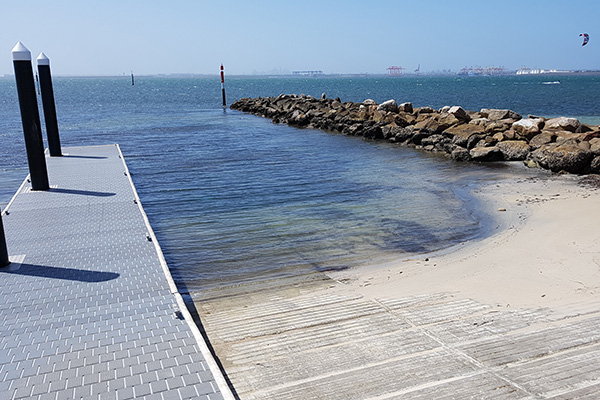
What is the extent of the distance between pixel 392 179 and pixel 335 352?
35.7 feet

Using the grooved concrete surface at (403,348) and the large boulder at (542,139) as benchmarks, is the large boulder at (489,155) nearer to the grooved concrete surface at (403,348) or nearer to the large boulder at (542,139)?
the large boulder at (542,139)

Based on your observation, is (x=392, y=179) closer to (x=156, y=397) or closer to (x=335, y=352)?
(x=335, y=352)

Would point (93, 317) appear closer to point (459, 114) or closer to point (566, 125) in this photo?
point (566, 125)

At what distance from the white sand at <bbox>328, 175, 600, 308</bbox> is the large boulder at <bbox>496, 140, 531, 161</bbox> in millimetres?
6645

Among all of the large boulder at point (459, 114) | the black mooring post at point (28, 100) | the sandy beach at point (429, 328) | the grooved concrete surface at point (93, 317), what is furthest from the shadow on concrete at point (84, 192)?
the large boulder at point (459, 114)

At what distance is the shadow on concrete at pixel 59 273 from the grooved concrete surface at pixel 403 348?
1346 mm

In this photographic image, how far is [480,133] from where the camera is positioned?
68.6ft

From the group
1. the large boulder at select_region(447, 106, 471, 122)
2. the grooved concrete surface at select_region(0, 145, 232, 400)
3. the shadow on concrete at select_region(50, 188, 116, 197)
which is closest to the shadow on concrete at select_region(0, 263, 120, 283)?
the grooved concrete surface at select_region(0, 145, 232, 400)

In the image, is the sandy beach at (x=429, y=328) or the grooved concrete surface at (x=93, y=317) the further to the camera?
the sandy beach at (x=429, y=328)

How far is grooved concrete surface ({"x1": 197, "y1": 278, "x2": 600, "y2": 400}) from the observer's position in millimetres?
4629

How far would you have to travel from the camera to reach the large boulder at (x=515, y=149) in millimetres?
18172

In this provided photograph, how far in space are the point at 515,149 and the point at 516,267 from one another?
1154 centimetres

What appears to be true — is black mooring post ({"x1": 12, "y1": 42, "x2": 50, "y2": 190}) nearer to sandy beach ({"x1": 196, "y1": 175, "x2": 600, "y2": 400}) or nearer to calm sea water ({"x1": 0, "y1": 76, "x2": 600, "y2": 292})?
calm sea water ({"x1": 0, "y1": 76, "x2": 600, "y2": 292})

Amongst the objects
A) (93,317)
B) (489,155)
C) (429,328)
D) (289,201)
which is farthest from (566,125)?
(93,317)
